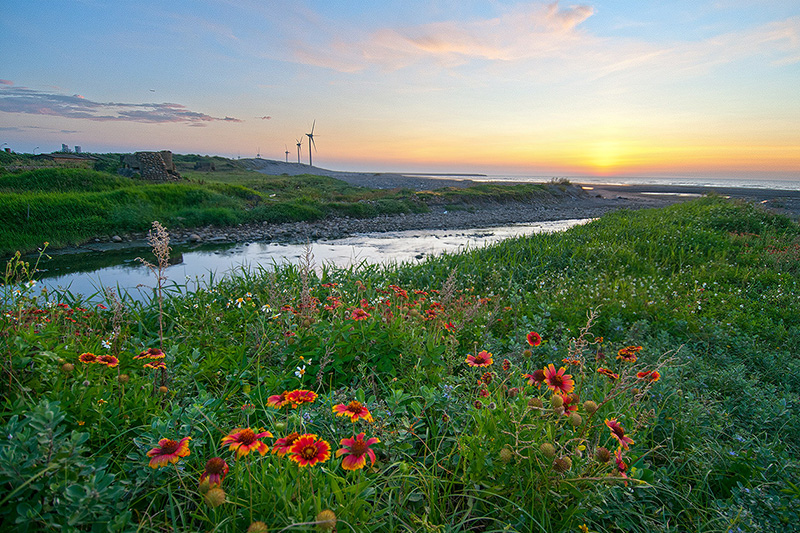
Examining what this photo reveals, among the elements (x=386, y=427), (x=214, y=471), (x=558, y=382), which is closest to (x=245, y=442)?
(x=214, y=471)

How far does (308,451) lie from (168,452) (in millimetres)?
500

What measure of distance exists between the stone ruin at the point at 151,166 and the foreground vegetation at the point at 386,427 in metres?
20.4

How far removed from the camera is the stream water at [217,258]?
787 cm

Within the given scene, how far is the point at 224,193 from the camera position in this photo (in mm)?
19172

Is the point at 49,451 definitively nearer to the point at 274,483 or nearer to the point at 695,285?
the point at 274,483

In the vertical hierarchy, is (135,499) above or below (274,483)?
below

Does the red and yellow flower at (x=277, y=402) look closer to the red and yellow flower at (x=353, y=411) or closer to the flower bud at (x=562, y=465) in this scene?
the red and yellow flower at (x=353, y=411)

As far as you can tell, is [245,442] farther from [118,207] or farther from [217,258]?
[118,207]

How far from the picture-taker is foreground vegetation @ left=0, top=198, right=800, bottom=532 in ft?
4.36

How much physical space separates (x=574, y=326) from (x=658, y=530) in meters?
2.94

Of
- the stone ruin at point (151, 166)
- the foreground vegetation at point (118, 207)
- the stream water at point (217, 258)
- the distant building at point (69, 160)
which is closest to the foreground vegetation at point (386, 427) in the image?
the stream water at point (217, 258)

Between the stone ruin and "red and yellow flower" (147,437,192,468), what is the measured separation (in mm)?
23852

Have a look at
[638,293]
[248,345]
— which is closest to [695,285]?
[638,293]

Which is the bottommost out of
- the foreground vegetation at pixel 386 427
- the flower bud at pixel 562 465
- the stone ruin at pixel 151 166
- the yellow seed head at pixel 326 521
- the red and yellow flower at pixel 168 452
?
the foreground vegetation at pixel 386 427
